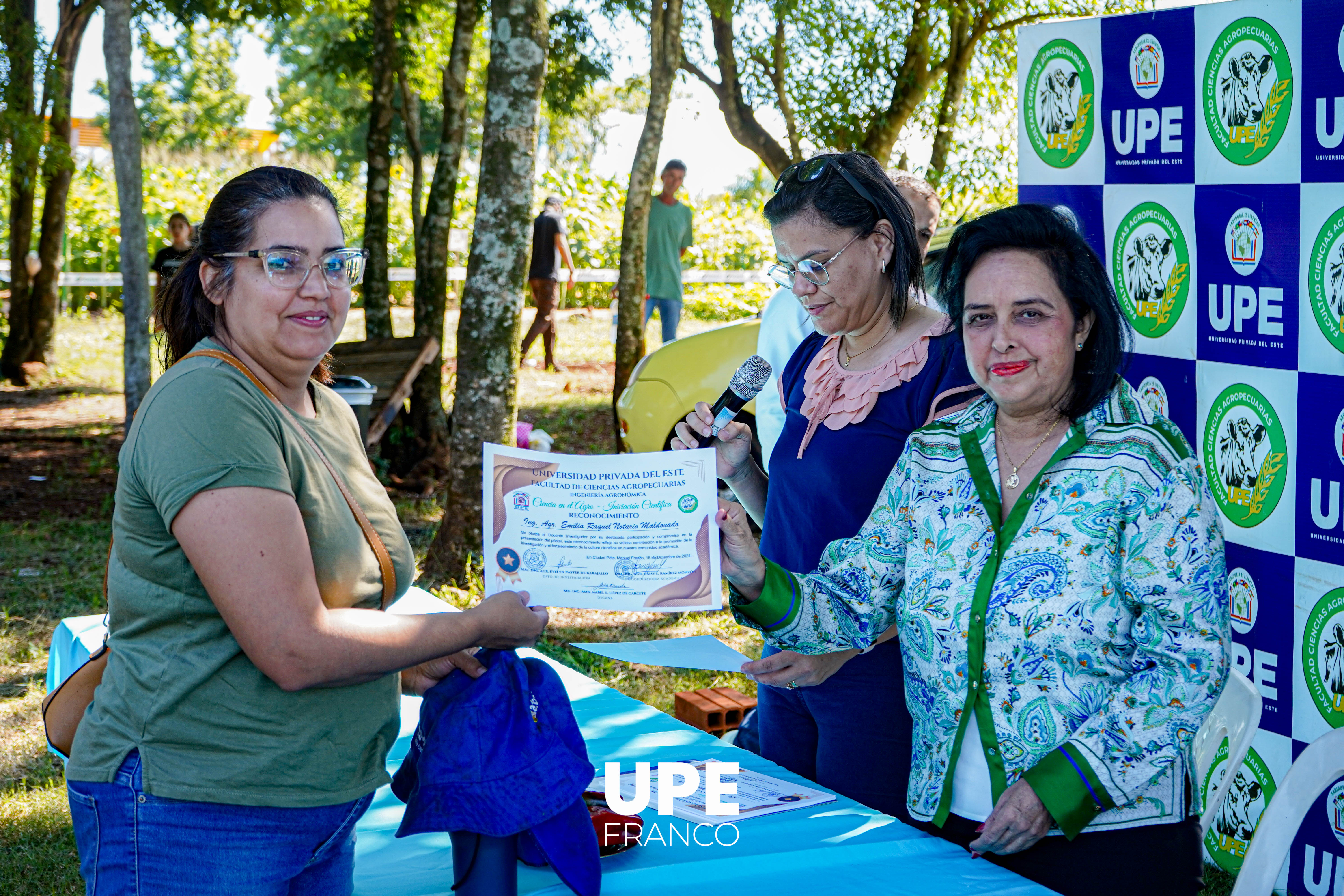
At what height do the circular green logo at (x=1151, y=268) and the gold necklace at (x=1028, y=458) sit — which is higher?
the circular green logo at (x=1151, y=268)

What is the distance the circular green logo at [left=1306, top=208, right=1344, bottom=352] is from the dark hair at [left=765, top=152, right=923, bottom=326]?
130cm

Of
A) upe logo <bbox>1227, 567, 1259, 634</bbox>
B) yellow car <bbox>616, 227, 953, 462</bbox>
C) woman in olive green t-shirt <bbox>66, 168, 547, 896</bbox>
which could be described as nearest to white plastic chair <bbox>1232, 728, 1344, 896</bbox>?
upe logo <bbox>1227, 567, 1259, 634</bbox>

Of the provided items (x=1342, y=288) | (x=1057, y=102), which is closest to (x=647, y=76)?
(x=1057, y=102)

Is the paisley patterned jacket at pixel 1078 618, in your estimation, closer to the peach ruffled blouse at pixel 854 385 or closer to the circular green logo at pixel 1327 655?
the peach ruffled blouse at pixel 854 385

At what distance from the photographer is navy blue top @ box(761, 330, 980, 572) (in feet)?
8.50

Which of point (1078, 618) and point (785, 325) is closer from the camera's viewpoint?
point (1078, 618)

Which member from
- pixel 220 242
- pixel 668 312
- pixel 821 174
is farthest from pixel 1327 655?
pixel 668 312

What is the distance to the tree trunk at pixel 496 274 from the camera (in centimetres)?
604

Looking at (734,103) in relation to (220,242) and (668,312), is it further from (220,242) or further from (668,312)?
(220,242)

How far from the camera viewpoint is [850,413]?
2.67m

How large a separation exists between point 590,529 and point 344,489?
16.3 inches

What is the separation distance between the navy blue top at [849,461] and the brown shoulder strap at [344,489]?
106cm

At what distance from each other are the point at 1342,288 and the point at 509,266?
4.11 meters

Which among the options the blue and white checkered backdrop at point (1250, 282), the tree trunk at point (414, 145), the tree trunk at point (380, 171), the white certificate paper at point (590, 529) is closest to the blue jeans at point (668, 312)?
the tree trunk at point (414, 145)
